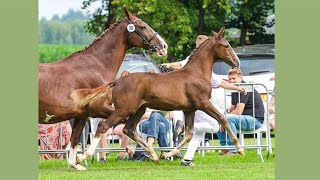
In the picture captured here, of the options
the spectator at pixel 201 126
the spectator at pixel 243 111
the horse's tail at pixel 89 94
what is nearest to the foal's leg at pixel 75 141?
the horse's tail at pixel 89 94

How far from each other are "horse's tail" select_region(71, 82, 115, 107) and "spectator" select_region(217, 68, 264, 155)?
2939 millimetres

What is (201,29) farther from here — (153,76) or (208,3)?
(153,76)

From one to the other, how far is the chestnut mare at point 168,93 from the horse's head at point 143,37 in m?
0.45

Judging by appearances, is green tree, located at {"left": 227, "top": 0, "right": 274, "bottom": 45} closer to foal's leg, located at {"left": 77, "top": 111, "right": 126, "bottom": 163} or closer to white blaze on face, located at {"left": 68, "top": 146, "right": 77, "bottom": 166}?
white blaze on face, located at {"left": 68, "top": 146, "right": 77, "bottom": 166}

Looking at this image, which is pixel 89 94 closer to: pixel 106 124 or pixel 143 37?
pixel 106 124

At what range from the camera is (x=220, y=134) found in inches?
655

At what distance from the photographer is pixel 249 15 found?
28656 millimetres

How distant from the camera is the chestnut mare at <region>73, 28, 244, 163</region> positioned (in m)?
13.5

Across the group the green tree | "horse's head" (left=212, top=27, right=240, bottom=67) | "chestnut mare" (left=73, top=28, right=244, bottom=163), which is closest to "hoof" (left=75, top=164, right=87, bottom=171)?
"chestnut mare" (left=73, top=28, right=244, bottom=163)

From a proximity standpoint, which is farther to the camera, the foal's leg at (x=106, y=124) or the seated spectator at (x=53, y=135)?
the seated spectator at (x=53, y=135)

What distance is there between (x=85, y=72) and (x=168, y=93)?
3.74ft

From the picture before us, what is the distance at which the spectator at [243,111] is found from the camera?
1588 centimetres

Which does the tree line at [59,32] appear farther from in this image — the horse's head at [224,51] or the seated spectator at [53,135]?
the horse's head at [224,51]

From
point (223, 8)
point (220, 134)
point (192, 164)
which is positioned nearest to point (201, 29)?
point (223, 8)
